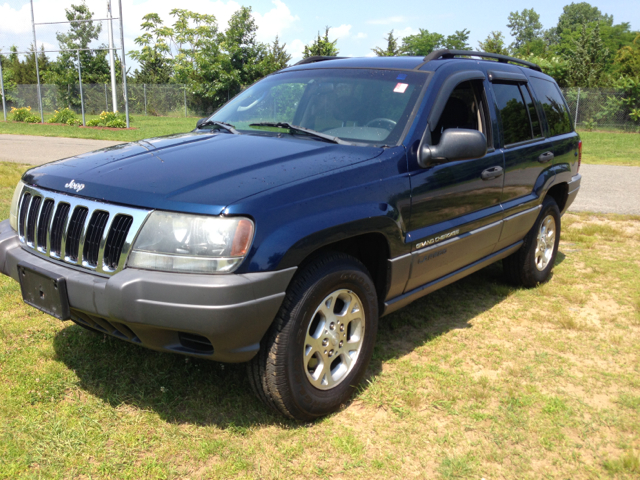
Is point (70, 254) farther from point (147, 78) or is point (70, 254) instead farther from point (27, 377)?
point (147, 78)

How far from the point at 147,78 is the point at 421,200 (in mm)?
46138

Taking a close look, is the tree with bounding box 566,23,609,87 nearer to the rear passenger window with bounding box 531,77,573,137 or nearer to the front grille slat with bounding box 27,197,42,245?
the rear passenger window with bounding box 531,77,573,137

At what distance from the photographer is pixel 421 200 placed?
3334mm

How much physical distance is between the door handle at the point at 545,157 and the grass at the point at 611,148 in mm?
11806

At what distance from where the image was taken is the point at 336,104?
149 inches

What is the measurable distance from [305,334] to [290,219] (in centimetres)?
59

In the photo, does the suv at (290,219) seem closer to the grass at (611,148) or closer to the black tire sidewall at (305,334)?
the black tire sidewall at (305,334)

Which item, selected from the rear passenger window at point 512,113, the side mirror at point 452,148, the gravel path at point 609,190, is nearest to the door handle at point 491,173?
the rear passenger window at point 512,113

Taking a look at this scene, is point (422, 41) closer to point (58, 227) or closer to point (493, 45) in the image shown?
point (493, 45)

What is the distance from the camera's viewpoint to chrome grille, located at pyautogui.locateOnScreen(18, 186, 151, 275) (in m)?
2.56

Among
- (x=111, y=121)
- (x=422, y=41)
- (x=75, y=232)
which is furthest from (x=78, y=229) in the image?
(x=422, y=41)

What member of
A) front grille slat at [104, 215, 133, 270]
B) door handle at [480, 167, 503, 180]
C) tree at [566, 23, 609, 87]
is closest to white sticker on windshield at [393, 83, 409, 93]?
door handle at [480, 167, 503, 180]

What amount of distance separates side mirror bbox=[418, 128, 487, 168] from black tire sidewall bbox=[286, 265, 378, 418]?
0.82m

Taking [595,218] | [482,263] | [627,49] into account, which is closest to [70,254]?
[482,263]
